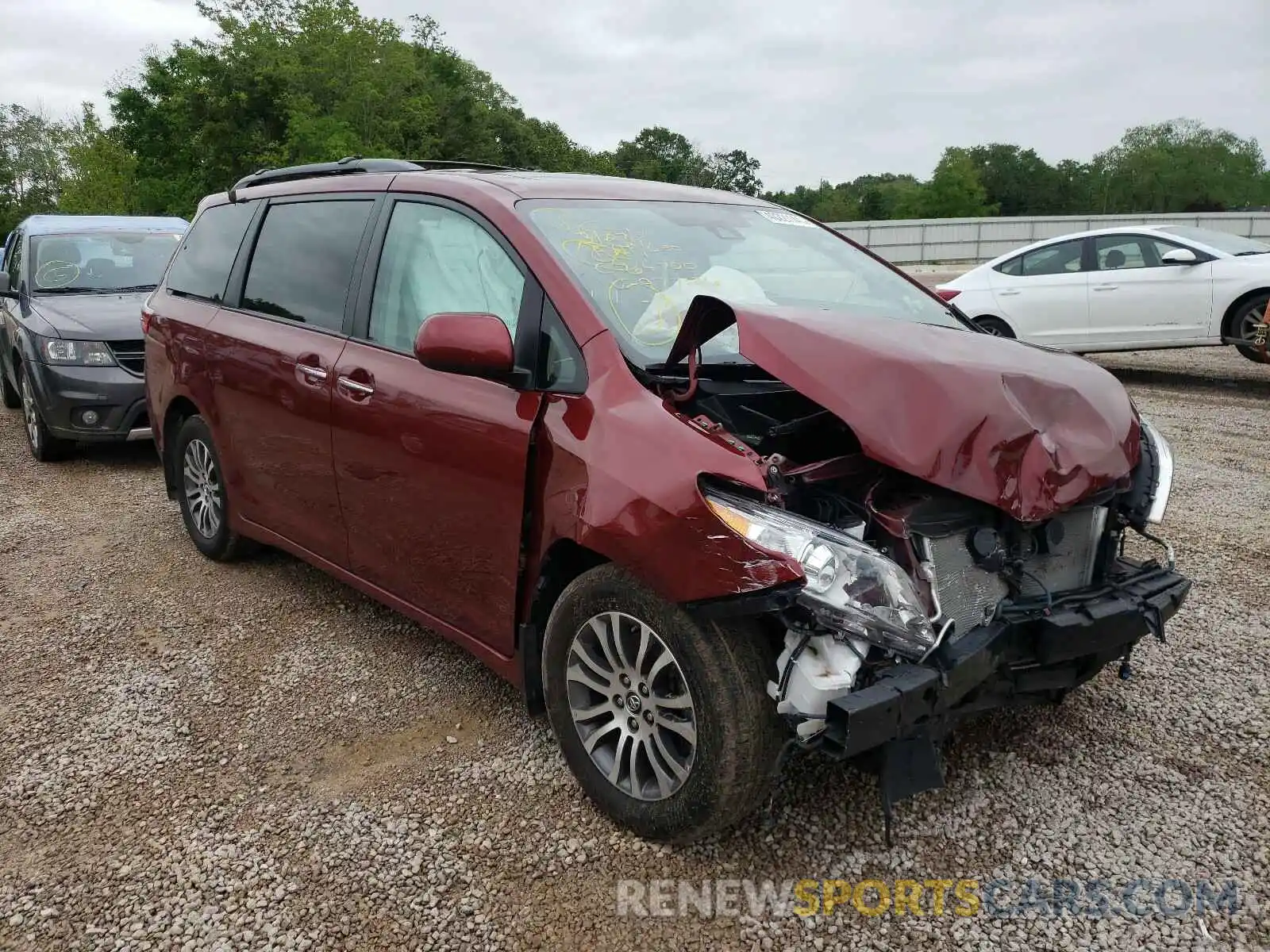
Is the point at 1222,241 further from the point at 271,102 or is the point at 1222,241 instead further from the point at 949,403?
the point at 271,102

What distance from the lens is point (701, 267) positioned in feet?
10.4

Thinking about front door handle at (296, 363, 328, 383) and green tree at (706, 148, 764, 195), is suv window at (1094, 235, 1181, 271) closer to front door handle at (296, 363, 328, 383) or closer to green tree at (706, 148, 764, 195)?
front door handle at (296, 363, 328, 383)

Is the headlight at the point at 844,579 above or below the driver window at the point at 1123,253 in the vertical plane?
below

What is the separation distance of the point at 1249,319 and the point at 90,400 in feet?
33.2

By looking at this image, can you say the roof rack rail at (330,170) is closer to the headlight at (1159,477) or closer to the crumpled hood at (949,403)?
the crumpled hood at (949,403)

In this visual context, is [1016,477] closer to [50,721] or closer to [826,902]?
[826,902]

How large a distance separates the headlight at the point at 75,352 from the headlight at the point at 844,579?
20.2 feet

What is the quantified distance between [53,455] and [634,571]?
667 cm

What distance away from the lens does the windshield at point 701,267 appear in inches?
111

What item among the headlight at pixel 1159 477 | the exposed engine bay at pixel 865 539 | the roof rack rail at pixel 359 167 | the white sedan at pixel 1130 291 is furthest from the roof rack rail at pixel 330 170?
the white sedan at pixel 1130 291

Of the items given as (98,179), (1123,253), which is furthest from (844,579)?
(98,179)

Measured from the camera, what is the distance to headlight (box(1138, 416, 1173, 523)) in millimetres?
2748

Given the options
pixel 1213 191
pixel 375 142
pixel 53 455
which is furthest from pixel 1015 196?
pixel 53 455

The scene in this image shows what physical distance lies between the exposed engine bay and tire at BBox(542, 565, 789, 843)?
0.12m
